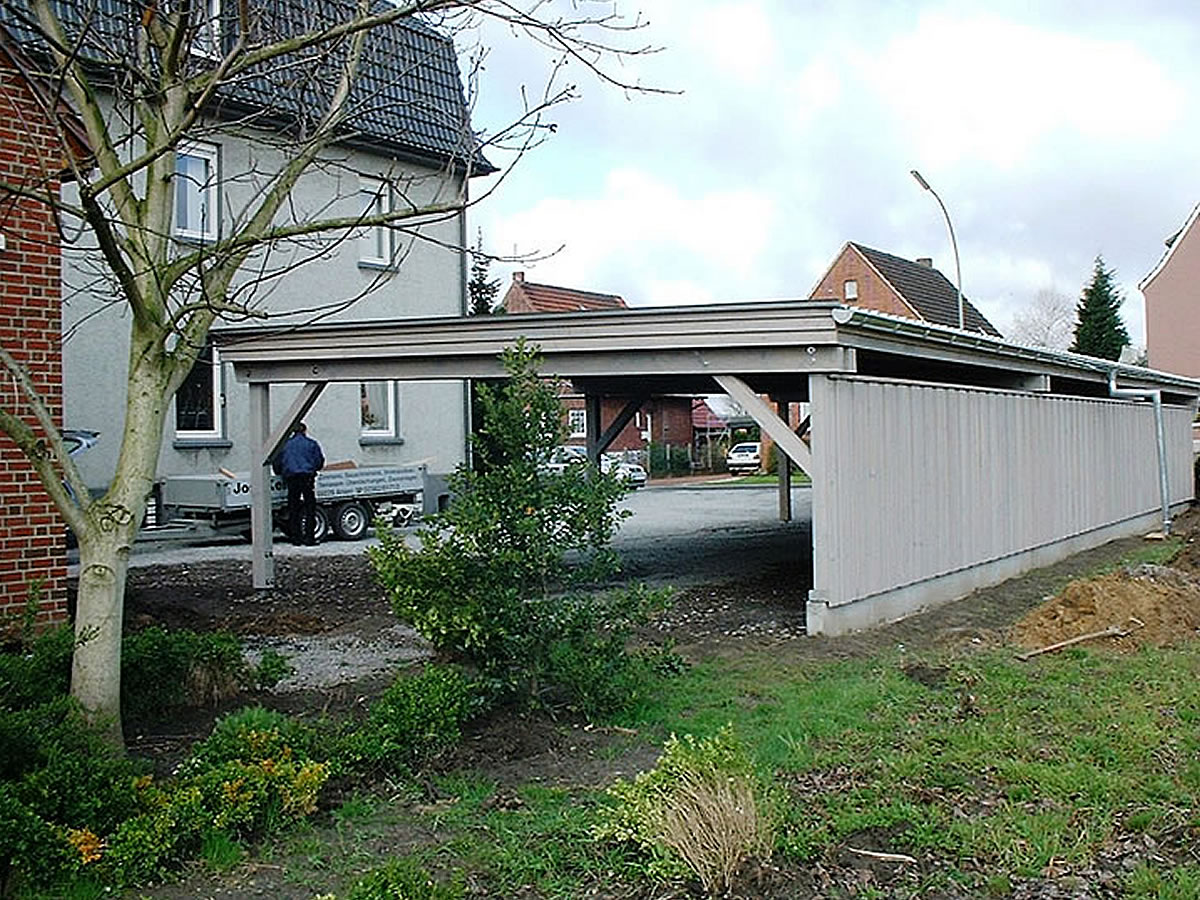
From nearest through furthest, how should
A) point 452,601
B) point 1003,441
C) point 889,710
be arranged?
point 452,601
point 889,710
point 1003,441

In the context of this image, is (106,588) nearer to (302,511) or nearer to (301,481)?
(301,481)

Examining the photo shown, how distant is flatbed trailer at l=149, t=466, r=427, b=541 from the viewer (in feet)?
61.2

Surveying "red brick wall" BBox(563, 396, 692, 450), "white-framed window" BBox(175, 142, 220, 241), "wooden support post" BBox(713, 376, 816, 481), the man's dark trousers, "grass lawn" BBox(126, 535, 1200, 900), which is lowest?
"grass lawn" BBox(126, 535, 1200, 900)

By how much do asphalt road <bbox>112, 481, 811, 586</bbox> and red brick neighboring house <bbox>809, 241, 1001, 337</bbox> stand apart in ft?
110

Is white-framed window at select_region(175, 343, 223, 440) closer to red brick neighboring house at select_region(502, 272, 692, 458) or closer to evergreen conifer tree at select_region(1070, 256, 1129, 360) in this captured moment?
red brick neighboring house at select_region(502, 272, 692, 458)

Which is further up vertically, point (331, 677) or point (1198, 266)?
point (1198, 266)

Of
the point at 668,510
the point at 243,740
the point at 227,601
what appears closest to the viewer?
the point at 243,740

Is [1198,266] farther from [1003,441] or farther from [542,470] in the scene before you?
[542,470]

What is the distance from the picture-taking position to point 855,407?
10.6 meters

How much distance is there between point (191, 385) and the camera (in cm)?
2022

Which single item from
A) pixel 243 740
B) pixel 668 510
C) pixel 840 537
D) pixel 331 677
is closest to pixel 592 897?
pixel 243 740

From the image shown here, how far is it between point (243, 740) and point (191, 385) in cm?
1562

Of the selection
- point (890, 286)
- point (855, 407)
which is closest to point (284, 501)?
point (855, 407)

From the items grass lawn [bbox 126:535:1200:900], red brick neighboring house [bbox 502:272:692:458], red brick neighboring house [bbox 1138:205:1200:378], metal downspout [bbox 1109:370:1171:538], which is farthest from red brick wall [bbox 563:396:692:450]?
grass lawn [bbox 126:535:1200:900]
